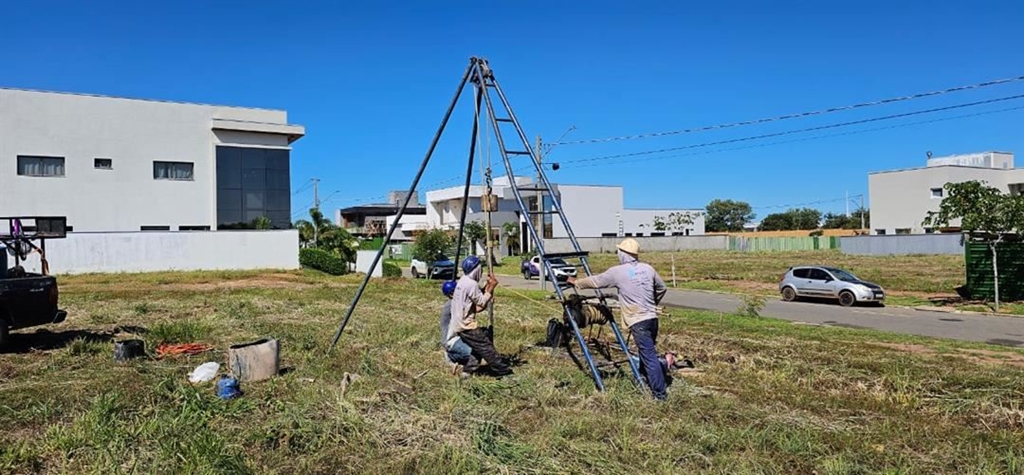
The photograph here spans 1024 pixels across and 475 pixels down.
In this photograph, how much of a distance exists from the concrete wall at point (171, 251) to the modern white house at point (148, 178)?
5 centimetres

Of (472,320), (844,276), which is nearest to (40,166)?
(472,320)

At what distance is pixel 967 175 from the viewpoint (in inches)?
2574

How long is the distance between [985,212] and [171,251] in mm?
35953

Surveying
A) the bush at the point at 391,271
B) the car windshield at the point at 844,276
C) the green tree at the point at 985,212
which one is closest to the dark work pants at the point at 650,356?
the green tree at the point at 985,212

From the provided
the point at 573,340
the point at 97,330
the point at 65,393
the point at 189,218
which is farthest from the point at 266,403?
the point at 189,218

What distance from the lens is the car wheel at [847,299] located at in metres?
24.9

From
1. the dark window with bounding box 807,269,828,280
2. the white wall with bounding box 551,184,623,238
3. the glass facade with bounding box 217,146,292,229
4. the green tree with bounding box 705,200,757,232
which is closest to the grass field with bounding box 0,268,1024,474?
the dark window with bounding box 807,269,828,280

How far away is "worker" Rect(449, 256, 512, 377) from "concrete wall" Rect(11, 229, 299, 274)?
3109cm

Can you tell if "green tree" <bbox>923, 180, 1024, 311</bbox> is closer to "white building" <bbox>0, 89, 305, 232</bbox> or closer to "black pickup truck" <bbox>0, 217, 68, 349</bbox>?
"black pickup truck" <bbox>0, 217, 68, 349</bbox>

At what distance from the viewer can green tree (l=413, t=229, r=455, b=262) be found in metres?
43.5

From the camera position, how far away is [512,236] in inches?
Result: 2785

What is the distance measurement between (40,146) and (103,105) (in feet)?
12.3

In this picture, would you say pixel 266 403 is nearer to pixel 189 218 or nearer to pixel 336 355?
pixel 336 355

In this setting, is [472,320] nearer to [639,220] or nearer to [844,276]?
[844,276]
